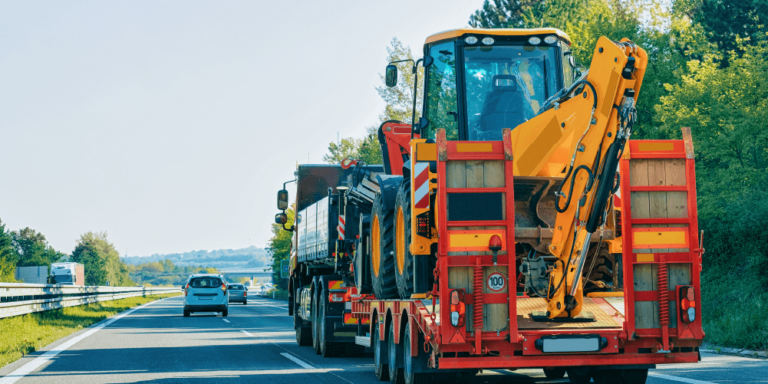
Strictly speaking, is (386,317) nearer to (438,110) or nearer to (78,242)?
(438,110)

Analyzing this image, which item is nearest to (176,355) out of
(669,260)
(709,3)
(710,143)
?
(669,260)

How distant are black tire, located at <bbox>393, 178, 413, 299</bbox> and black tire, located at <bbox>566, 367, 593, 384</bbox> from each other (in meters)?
1.96

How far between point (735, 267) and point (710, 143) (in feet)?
11.5

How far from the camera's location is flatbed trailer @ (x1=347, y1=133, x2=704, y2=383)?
7.56 meters

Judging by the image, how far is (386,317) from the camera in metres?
10.1

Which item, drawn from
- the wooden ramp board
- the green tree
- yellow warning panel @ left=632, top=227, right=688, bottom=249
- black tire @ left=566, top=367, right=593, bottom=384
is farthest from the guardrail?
the green tree

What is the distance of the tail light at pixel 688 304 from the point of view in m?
7.56

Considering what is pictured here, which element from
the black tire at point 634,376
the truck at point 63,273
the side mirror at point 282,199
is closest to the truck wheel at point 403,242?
the black tire at point 634,376

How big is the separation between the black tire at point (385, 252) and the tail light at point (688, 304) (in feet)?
10.9

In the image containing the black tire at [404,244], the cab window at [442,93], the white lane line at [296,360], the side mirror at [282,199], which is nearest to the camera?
the black tire at [404,244]

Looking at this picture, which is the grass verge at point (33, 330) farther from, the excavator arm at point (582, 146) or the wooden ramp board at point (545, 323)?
the excavator arm at point (582, 146)

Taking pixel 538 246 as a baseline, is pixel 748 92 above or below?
above

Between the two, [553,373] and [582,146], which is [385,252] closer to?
[553,373]

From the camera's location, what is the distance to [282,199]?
18.8 meters
